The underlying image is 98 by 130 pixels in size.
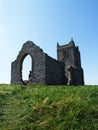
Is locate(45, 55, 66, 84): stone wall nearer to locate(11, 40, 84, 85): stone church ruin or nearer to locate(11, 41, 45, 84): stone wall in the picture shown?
locate(11, 40, 84, 85): stone church ruin

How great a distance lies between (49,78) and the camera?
21.5 metres

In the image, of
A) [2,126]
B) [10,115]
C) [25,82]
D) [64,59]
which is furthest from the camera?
[64,59]

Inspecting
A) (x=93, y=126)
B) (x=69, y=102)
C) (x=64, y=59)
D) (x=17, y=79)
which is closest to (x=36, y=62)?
(x=17, y=79)

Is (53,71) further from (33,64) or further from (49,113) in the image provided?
(49,113)

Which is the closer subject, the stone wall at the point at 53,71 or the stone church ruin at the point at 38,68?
the stone church ruin at the point at 38,68

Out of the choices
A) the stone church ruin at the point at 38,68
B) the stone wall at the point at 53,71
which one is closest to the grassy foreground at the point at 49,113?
the stone church ruin at the point at 38,68

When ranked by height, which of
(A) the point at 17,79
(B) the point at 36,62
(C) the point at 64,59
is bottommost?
(A) the point at 17,79

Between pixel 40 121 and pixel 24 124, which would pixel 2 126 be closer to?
pixel 24 124

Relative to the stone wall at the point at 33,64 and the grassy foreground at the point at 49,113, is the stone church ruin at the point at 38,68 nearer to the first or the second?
the stone wall at the point at 33,64

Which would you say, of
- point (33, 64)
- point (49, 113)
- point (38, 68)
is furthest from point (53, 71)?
point (49, 113)

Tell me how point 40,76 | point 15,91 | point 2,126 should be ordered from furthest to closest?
point 40,76 < point 15,91 < point 2,126

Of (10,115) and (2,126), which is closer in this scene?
(2,126)

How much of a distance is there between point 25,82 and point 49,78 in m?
2.94

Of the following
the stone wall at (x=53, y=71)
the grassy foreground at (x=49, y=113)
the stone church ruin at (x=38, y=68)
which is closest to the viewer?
the grassy foreground at (x=49, y=113)
